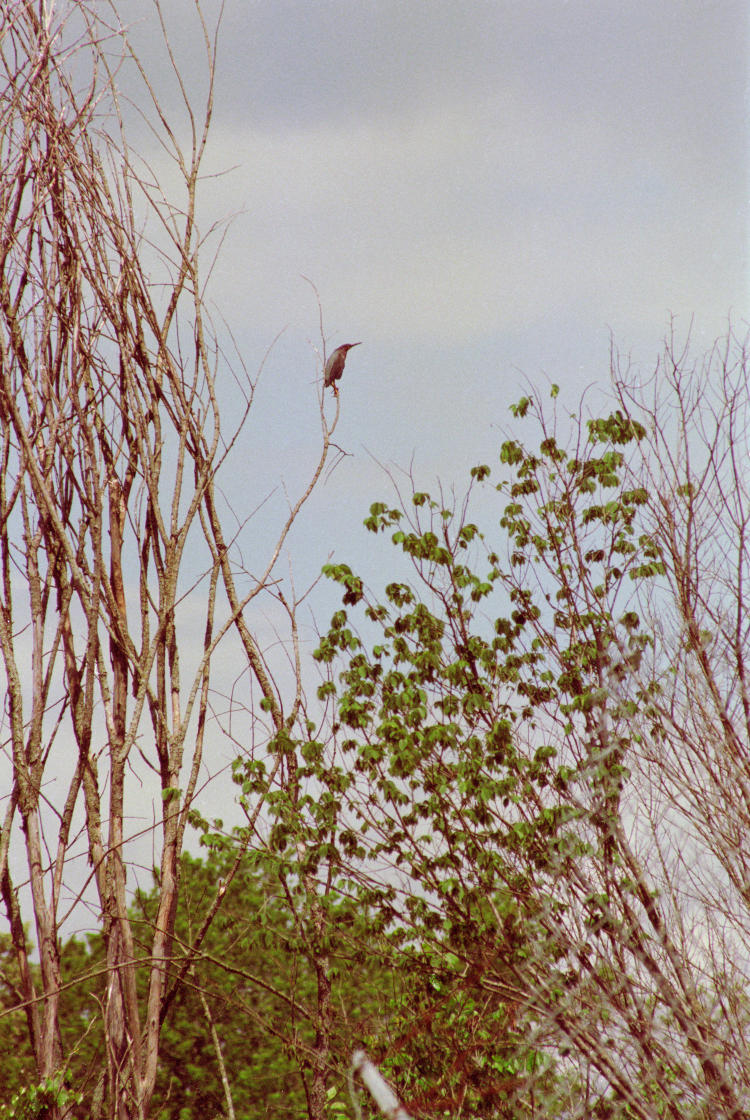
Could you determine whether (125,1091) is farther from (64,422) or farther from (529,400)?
(529,400)

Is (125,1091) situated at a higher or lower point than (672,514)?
lower

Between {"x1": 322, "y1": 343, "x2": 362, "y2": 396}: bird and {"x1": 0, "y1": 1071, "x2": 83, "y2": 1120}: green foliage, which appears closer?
{"x1": 0, "y1": 1071, "x2": 83, "y2": 1120}: green foliage

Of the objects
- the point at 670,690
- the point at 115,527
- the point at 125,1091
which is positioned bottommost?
the point at 125,1091

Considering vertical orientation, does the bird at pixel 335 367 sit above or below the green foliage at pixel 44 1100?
above

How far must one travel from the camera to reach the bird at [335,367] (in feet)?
18.2

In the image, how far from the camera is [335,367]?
558 cm

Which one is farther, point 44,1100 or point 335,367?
point 335,367

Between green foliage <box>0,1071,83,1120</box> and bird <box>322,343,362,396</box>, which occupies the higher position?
bird <box>322,343,362,396</box>

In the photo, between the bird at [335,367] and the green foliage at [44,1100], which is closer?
the green foliage at [44,1100]

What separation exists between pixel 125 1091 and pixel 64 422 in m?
2.80

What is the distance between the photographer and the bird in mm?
5555

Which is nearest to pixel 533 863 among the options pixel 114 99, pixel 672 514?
pixel 672 514

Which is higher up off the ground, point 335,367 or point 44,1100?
point 335,367

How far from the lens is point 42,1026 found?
4.15m
